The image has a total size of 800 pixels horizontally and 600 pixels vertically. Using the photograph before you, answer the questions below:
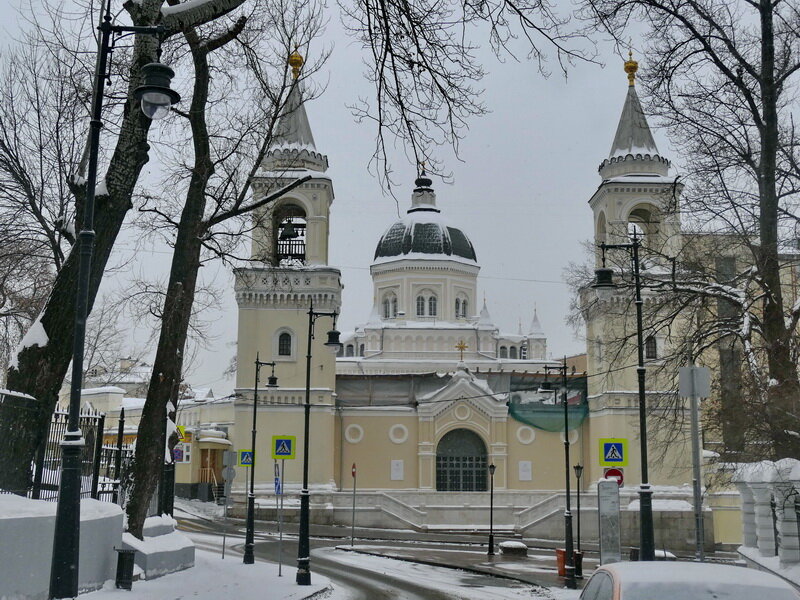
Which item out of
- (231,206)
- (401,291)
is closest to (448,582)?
(231,206)

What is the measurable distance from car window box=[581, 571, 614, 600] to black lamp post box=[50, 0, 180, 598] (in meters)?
4.75

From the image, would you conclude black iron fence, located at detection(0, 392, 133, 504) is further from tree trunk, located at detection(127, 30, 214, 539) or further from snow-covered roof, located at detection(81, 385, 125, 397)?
snow-covered roof, located at detection(81, 385, 125, 397)

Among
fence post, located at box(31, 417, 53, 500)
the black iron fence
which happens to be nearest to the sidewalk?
the black iron fence

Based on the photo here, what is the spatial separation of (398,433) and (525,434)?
655cm

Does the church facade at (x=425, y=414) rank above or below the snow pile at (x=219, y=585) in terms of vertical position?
above

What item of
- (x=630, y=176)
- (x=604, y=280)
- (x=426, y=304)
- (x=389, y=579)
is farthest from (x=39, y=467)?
(x=426, y=304)

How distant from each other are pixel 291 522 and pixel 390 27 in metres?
32.9

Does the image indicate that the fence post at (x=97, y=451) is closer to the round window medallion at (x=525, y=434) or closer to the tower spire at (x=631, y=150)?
the round window medallion at (x=525, y=434)

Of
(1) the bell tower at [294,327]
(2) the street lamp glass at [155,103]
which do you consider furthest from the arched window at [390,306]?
(2) the street lamp glass at [155,103]

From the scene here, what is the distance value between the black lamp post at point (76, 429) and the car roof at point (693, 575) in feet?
16.7

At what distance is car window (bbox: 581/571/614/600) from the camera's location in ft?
20.8

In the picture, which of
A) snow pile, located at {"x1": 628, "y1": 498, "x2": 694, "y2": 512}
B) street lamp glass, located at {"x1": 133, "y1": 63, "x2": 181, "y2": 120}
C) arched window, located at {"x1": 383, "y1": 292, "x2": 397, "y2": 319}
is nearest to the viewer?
street lamp glass, located at {"x1": 133, "y1": 63, "x2": 181, "y2": 120}

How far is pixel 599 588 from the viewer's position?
6.71 meters

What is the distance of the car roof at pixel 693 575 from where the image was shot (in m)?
5.97
